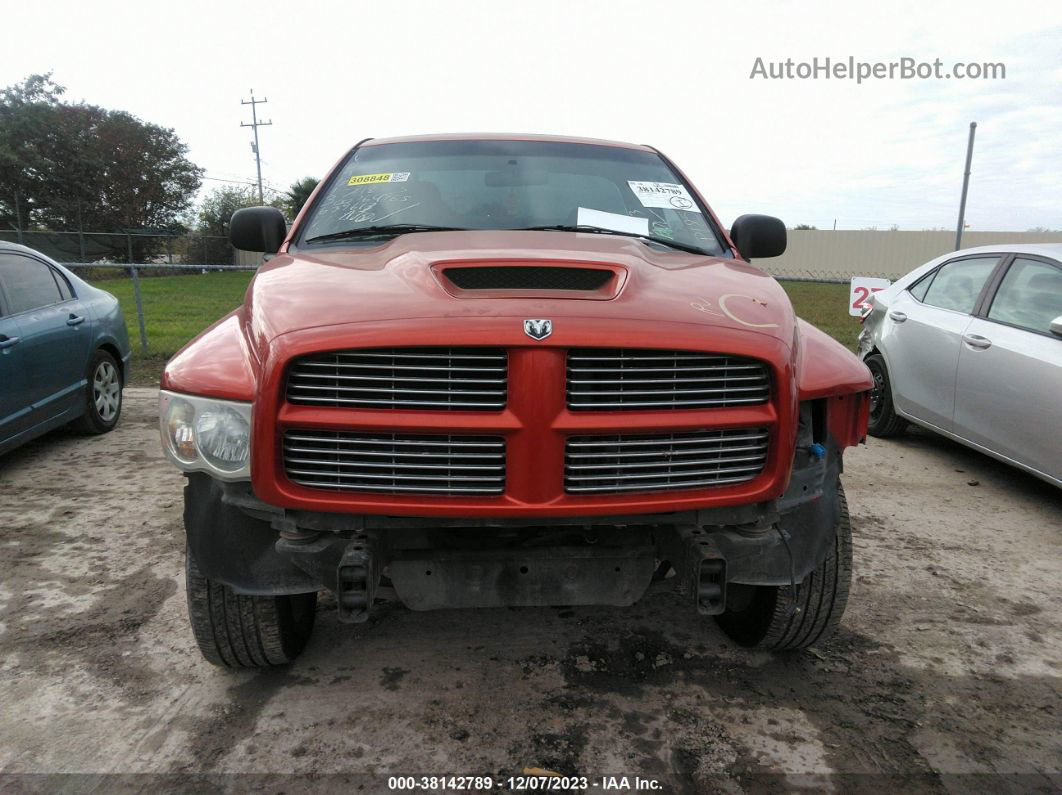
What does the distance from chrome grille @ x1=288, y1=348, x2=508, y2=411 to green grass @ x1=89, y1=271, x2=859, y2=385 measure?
716 centimetres

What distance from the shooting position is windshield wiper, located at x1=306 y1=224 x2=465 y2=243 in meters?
2.99

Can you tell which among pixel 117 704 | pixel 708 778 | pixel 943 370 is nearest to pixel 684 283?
pixel 708 778

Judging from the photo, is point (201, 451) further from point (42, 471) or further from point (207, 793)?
point (42, 471)

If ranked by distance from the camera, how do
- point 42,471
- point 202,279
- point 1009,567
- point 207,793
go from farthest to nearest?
point 202,279 < point 42,471 < point 1009,567 < point 207,793

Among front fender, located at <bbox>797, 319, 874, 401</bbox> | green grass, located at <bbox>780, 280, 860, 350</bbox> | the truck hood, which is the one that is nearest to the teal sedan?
the truck hood

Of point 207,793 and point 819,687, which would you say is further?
point 819,687

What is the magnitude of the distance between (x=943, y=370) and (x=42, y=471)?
605cm

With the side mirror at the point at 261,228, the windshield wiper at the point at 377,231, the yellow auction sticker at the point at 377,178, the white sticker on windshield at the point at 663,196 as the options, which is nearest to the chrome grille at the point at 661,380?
the windshield wiper at the point at 377,231

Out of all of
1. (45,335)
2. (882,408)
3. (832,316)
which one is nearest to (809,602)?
(882,408)

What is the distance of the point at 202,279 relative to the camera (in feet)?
84.5

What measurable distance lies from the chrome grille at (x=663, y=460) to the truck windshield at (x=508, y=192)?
1231 mm

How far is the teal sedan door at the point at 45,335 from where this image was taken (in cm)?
489

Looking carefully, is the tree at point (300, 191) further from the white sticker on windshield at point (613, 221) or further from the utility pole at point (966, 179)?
the white sticker on windshield at point (613, 221)

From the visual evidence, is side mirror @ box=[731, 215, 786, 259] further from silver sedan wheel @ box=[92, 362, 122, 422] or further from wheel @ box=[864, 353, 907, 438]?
silver sedan wheel @ box=[92, 362, 122, 422]
